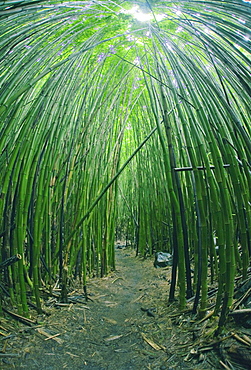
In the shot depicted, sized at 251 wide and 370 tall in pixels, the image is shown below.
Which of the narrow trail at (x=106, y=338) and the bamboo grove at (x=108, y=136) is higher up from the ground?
the bamboo grove at (x=108, y=136)

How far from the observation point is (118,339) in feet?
4.14

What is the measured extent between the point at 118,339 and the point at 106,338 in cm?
6

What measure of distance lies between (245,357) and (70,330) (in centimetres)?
83

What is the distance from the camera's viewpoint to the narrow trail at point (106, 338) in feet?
3.42

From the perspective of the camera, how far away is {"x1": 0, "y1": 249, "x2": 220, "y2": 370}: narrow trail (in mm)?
1042

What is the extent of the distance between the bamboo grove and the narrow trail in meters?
0.14

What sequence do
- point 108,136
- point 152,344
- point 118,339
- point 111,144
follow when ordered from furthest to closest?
point 111,144 < point 108,136 < point 118,339 < point 152,344

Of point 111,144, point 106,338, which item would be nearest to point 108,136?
point 111,144

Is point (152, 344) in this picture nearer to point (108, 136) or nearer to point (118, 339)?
point (118, 339)

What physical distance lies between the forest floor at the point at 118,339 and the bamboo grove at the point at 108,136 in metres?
0.09

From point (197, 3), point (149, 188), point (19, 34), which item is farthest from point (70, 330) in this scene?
point (149, 188)

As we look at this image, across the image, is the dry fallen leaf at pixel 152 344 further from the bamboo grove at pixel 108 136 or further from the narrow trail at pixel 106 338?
the bamboo grove at pixel 108 136

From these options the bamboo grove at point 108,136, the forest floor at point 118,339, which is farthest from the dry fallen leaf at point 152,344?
the bamboo grove at point 108,136

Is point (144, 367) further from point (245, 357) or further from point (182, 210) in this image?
point (182, 210)
